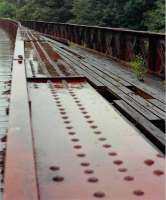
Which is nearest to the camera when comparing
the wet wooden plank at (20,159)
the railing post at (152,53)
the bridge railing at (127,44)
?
the wet wooden plank at (20,159)

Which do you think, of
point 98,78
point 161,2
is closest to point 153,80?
point 98,78

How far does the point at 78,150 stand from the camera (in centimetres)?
346

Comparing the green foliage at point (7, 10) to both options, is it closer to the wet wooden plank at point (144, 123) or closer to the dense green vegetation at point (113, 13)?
the dense green vegetation at point (113, 13)

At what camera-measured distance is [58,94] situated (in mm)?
5648

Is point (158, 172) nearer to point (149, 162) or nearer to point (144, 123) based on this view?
point (149, 162)

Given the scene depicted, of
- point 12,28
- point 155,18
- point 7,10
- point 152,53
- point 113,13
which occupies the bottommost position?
point 12,28

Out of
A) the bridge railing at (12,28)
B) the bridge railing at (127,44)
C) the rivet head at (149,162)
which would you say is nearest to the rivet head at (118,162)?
the rivet head at (149,162)

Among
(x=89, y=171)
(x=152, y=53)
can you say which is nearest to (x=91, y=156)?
(x=89, y=171)

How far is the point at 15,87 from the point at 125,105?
3.69 ft

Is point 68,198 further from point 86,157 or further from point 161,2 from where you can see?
point 161,2

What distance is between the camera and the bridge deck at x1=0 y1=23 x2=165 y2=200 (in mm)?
2697

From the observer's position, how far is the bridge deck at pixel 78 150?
270cm

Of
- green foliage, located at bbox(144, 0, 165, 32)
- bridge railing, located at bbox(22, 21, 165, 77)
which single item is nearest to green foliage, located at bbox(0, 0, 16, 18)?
green foliage, located at bbox(144, 0, 165, 32)

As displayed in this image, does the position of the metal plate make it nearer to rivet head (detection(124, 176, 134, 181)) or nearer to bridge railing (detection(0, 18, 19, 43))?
rivet head (detection(124, 176, 134, 181))
